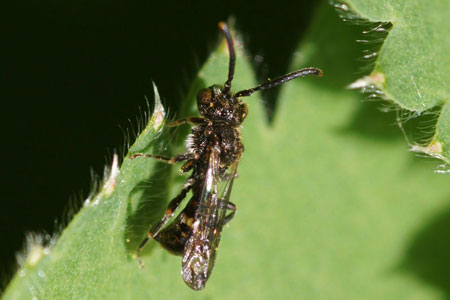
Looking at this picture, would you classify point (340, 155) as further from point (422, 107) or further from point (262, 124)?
point (422, 107)

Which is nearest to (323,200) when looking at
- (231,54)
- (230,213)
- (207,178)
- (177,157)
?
(230,213)

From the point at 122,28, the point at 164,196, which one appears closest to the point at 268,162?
the point at 164,196

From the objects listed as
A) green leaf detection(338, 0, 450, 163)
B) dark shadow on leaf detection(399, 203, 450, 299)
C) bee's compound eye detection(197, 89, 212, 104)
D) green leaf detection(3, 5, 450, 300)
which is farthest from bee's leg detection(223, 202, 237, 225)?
dark shadow on leaf detection(399, 203, 450, 299)

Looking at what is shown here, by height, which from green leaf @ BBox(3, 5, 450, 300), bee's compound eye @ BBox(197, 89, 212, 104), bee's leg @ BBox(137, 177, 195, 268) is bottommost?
green leaf @ BBox(3, 5, 450, 300)

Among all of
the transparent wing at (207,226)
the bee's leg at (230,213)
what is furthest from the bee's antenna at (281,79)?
the bee's leg at (230,213)

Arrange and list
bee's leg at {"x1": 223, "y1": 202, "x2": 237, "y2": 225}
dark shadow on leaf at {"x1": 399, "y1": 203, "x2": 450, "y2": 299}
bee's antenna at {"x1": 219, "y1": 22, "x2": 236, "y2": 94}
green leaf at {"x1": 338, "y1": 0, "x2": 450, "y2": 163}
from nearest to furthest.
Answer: green leaf at {"x1": 338, "y1": 0, "x2": 450, "y2": 163}
bee's antenna at {"x1": 219, "y1": 22, "x2": 236, "y2": 94}
bee's leg at {"x1": 223, "y1": 202, "x2": 237, "y2": 225}
dark shadow on leaf at {"x1": 399, "y1": 203, "x2": 450, "y2": 299}

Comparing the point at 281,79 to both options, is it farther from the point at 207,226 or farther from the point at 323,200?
the point at 323,200

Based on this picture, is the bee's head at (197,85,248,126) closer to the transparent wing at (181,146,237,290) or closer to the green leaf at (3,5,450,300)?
the green leaf at (3,5,450,300)
